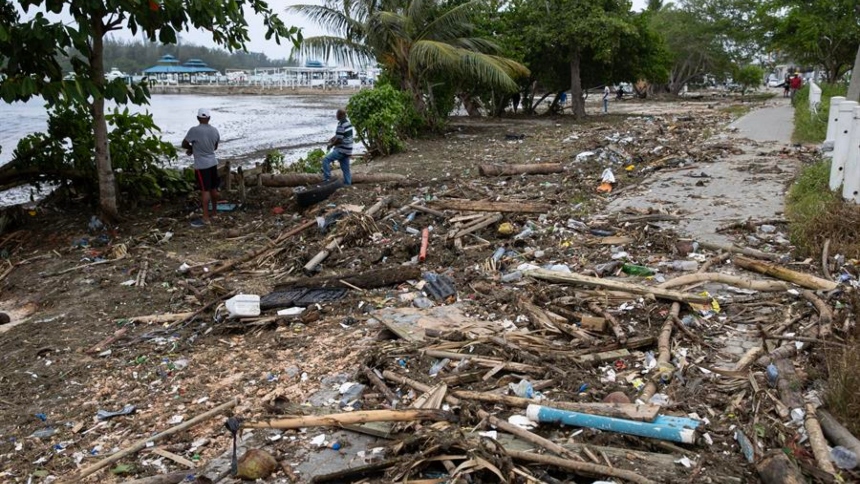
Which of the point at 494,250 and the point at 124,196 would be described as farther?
the point at 124,196

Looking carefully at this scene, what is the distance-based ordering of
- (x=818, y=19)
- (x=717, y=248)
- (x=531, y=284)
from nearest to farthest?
(x=531, y=284), (x=717, y=248), (x=818, y=19)

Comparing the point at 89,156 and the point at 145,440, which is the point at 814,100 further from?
the point at 145,440

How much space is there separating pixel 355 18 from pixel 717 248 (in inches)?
628

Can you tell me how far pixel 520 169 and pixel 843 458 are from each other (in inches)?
383

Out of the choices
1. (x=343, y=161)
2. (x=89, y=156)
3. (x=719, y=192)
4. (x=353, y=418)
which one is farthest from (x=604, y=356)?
(x=89, y=156)

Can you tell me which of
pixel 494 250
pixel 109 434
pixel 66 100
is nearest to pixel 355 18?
pixel 66 100

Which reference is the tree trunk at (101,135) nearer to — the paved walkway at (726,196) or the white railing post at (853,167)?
the paved walkway at (726,196)

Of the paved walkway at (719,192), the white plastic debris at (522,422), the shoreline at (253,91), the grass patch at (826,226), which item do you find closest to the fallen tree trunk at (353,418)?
the white plastic debris at (522,422)

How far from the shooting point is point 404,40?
2034cm

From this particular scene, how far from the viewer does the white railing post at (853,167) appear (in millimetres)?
7141

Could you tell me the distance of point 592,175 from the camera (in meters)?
12.0

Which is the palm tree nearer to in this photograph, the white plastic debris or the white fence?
the white fence

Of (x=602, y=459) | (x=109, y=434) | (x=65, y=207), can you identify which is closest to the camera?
(x=602, y=459)

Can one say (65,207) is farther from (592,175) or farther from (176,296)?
(592,175)
